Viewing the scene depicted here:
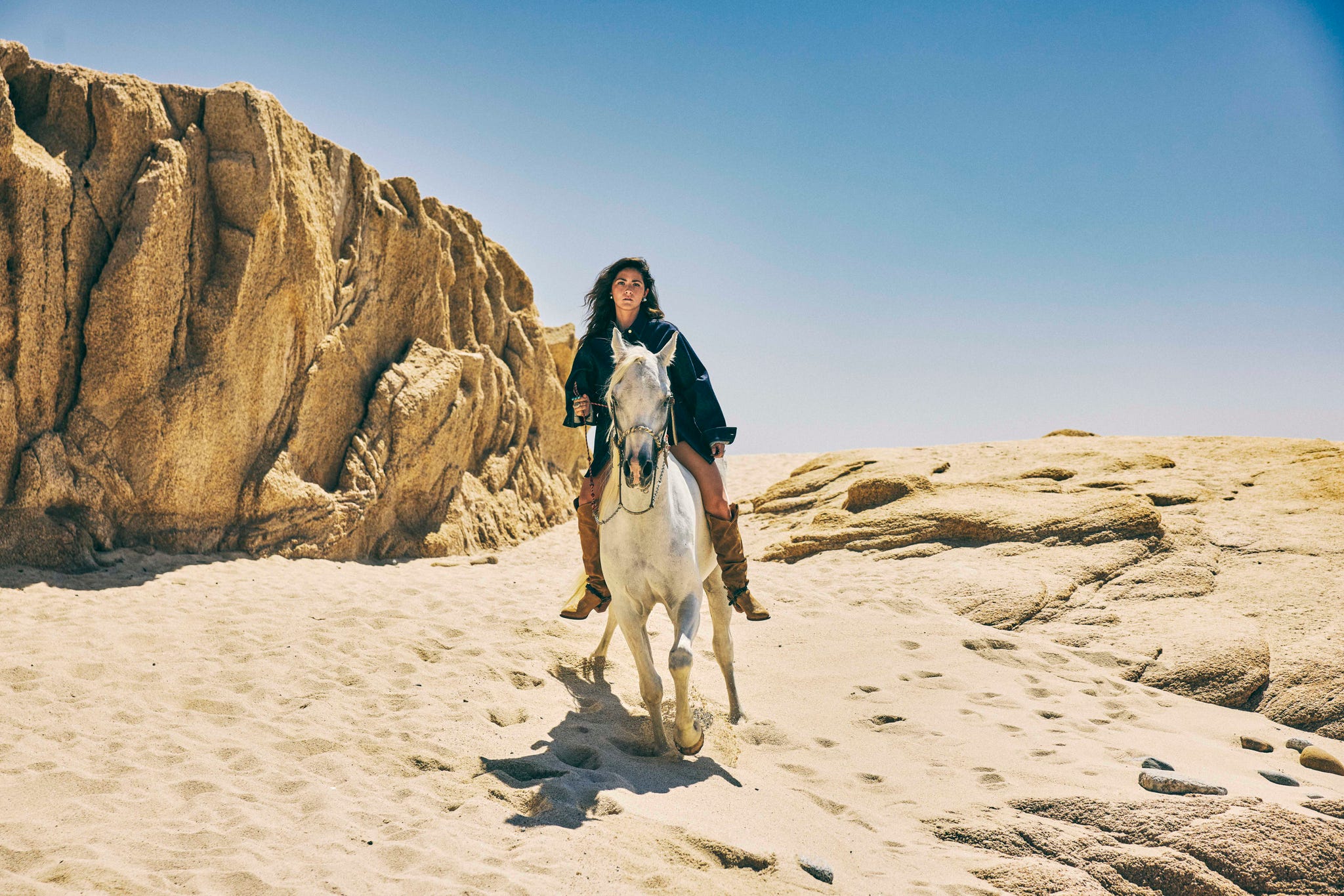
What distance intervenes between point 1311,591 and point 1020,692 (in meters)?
3.47

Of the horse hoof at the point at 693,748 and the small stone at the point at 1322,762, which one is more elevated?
the horse hoof at the point at 693,748

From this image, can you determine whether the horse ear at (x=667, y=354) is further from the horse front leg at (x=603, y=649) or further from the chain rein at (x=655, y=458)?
the horse front leg at (x=603, y=649)

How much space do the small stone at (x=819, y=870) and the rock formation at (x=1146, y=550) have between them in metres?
4.12

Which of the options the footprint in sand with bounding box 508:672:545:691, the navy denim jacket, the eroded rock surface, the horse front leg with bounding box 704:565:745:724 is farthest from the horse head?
the eroded rock surface

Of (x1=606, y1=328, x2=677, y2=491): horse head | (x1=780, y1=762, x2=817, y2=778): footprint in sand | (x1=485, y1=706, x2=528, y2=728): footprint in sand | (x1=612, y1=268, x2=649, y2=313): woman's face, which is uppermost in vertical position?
(x1=612, y1=268, x2=649, y2=313): woman's face

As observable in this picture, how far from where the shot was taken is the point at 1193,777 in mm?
3922

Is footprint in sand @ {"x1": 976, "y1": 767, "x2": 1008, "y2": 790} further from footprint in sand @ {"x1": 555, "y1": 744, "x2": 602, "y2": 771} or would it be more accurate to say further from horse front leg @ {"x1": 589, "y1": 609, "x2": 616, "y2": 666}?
horse front leg @ {"x1": 589, "y1": 609, "x2": 616, "y2": 666}

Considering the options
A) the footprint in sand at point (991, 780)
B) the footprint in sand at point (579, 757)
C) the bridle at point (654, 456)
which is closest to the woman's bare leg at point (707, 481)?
the bridle at point (654, 456)

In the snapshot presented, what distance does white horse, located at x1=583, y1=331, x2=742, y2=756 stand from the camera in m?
3.79

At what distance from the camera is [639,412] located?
3.74m

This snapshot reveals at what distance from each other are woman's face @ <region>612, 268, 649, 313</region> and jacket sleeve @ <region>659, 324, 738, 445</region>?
10.8 inches

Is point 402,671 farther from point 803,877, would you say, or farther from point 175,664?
point 803,877

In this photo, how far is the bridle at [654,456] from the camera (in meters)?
3.77

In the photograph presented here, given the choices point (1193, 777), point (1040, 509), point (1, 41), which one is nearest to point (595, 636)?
point (1193, 777)
